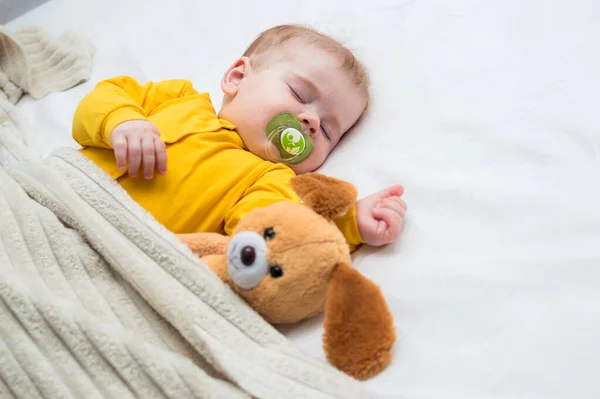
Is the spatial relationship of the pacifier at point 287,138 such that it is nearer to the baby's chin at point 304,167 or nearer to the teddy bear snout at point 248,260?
the baby's chin at point 304,167

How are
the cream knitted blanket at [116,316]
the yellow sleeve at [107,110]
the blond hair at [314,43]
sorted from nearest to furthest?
the cream knitted blanket at [116,316] < the yellow sleeve at [107,110] < the blond hair at [314,43]

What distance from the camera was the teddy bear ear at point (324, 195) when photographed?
0.64 metres

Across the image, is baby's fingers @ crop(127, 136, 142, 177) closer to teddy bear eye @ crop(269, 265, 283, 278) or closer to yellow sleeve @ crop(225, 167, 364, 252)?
yellow sleeve @ crop(225, 167, 364, 252)

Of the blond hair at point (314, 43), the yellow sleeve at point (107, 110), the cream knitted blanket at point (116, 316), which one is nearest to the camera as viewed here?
the cream knitted blanket at point (116, 316)

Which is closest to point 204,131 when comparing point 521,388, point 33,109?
point 33,109

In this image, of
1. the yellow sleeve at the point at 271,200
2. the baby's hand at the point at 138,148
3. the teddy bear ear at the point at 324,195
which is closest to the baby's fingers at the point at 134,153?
the baby's hand at the point at 138,148

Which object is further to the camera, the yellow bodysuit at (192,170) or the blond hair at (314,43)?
the blond hair at (314,43)

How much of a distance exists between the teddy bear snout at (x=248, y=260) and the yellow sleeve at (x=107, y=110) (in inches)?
12.4

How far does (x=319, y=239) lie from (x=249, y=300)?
11cm

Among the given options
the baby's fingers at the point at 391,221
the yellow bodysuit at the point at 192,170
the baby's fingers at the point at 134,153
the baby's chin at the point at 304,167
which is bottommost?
the baby's chin at the point at 304,167

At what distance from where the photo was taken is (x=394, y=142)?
2.94 feet

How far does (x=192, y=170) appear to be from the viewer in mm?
841

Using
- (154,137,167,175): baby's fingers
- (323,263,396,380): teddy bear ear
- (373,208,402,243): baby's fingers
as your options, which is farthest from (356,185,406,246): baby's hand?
(154,137,167,175): baby's fingers

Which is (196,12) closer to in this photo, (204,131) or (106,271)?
(204,131)
